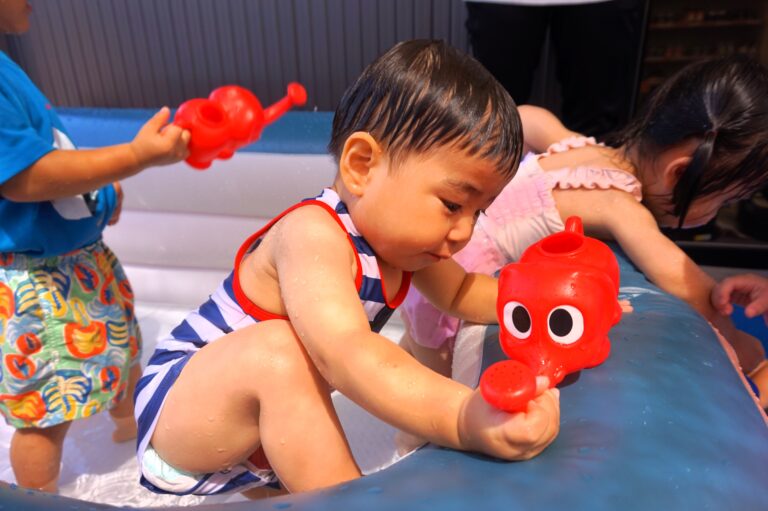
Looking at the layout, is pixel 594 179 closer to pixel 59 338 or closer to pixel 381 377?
pixel 381 377

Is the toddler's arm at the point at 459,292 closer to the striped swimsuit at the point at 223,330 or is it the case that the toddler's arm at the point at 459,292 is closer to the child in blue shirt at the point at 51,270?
the striped swimsuit at the point at 223,330

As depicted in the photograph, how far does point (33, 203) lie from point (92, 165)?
0.12 meters

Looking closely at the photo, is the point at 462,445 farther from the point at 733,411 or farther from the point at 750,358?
the point at 750,358

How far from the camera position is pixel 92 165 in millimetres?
945

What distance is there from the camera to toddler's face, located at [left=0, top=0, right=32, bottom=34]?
986 mm

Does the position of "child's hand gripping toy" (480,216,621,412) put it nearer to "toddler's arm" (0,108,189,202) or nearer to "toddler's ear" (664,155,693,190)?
"toddler's ear" (664,155,693,190)

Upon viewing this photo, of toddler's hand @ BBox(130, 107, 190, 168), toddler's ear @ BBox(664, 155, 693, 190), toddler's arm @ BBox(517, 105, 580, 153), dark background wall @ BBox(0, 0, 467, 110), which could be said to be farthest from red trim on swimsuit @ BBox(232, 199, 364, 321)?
dark background wall @ BBox(0, 0, 467, 110)

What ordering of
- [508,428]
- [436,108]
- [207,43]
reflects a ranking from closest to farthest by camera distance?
[508,428], [436,108], [207,43]

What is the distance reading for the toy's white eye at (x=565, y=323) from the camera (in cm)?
65

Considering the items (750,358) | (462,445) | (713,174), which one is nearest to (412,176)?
(462,445)

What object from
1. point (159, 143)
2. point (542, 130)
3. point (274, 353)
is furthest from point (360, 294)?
point (542, 130)

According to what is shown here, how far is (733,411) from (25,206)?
3.17 ft

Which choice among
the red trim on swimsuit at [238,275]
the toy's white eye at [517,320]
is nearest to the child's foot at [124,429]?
the red trim on swimsuit at [238,275]

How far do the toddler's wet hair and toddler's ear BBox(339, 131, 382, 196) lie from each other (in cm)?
1
